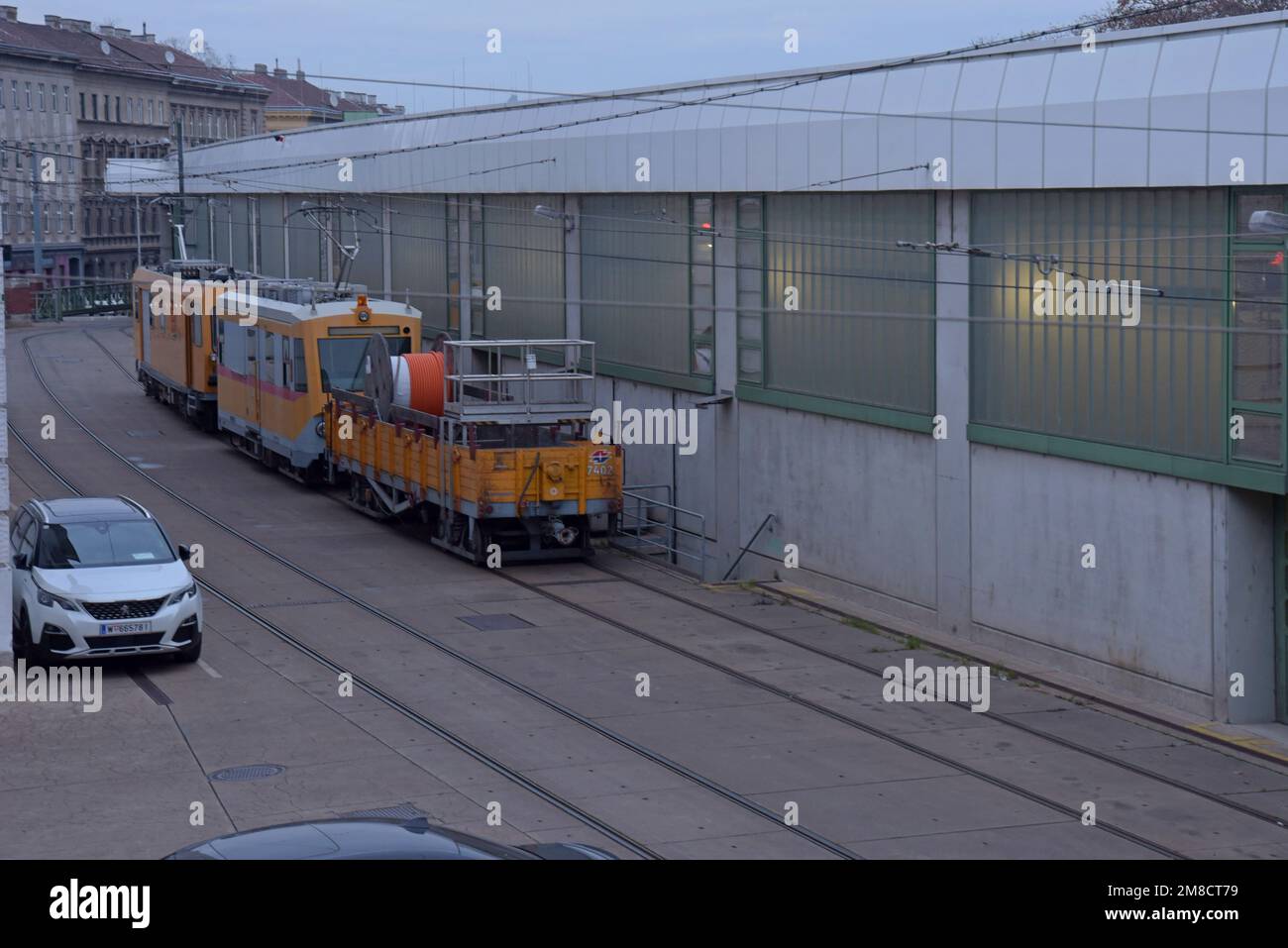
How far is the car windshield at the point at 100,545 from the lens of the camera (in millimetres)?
18208

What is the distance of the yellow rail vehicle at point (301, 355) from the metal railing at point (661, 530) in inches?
210

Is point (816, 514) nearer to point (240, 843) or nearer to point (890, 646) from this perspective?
point (890, 646)

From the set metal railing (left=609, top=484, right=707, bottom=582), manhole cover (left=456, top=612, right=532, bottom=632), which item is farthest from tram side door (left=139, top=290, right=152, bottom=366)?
manhole cover (left=456, top=612, right=532, bottom=632)

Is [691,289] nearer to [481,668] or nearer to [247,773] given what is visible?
[481,668]

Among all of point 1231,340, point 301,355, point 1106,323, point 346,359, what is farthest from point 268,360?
point 1231,340

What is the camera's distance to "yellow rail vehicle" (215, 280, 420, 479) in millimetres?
30953

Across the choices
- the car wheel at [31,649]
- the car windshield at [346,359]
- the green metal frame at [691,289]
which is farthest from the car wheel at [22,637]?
the car windshield at [346,359]

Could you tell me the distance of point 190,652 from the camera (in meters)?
18.3

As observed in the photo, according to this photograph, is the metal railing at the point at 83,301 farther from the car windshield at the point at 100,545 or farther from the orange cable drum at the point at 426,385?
the car windshield at the point at 100,545

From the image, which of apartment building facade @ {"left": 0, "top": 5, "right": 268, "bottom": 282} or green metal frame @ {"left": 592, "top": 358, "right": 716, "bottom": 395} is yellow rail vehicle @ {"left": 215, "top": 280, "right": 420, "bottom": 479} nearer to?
green metal frame @ {"left": 592, "top": 358, "right": 716, "bottom": 395}

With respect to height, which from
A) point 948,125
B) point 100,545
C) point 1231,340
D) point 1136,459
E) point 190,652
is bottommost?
point 190,652

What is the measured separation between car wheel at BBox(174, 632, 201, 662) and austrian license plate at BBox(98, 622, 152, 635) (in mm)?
587

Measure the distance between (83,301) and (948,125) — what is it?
66519mm

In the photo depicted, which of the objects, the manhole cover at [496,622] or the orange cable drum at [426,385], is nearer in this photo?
the manhole cover at [496,622]
